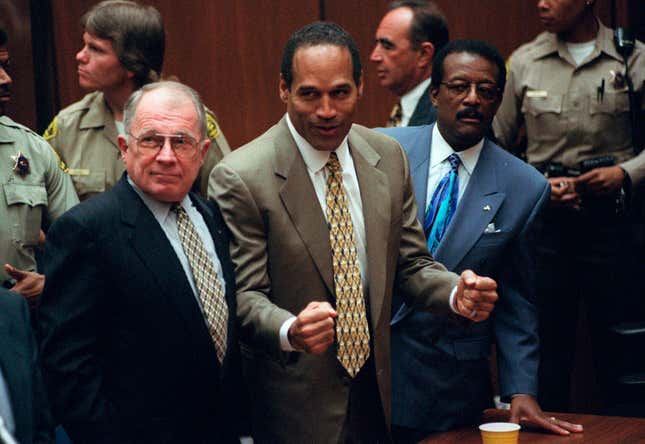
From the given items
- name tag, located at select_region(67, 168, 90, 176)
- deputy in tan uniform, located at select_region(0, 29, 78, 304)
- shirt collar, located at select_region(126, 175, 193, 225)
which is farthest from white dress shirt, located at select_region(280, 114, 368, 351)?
name tag, located at select_region(67, 168, 90, 176)

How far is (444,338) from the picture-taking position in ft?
10.1

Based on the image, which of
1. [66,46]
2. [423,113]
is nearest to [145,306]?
[423,113]

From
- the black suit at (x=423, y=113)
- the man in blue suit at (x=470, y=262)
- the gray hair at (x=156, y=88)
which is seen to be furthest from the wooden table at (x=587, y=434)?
the black suit at (x=423, y=113)

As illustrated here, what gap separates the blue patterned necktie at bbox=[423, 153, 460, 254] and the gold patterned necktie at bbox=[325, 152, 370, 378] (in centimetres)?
50

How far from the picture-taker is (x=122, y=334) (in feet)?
7.90

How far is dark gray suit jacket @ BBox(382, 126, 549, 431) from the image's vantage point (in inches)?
120

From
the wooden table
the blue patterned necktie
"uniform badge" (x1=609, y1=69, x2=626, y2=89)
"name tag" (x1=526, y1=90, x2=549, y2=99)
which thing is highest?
"uniform badge" (x1=609, y1=69, x2=626, y2=89)

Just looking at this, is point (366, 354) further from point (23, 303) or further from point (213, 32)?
point (213, 32)

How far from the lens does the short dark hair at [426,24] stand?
4504 millimetres

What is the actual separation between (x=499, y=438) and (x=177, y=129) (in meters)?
1.03

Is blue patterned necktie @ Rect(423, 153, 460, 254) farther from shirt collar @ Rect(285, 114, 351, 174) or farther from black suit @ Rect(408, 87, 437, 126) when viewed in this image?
black suit @ Rect(408, 87, 437, 126)

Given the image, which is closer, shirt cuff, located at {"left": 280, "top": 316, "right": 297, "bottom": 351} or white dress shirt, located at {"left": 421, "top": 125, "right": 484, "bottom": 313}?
shirt cuff, located at {"left": 280, "top": 316, "right": 297, "bottom": 351}

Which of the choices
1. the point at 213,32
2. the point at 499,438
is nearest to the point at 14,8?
the point at 213,32

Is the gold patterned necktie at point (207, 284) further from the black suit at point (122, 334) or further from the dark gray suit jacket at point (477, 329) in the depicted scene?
the dark gray suit jacket at point (477, 329)
